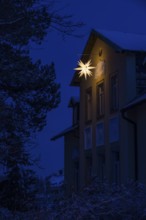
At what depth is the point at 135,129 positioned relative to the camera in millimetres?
19125

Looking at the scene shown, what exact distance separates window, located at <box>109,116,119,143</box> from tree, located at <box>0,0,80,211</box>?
3176 mm

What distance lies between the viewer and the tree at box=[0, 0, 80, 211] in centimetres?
1421

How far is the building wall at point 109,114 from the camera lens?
19453 millimetres

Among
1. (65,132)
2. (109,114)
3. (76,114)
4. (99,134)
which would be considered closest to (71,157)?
(65,132)

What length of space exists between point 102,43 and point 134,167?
584cm

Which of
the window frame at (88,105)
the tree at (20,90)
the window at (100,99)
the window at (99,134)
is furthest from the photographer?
the window frame at (88,105)

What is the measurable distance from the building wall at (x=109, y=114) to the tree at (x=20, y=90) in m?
1.73

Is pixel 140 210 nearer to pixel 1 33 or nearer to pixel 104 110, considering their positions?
pixel 1 33

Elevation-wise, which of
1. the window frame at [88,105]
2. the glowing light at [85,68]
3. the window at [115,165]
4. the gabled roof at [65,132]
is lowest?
the window at [115,165]

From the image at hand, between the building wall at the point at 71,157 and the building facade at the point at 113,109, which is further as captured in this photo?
→ the building wall at the point at 71,157

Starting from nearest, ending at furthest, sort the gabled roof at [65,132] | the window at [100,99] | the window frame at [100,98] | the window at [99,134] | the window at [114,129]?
the window at [114,129]
the window at [99,134]
the window frame at [100,98]
the window at [100,99]
the gabled roof at [65,132]

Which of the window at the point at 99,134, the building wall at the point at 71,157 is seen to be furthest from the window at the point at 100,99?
the building wall at the point at 71,157

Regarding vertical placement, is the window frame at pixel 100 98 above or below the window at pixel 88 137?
above

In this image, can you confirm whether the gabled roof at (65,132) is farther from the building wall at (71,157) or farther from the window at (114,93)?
the window at (114,93)
